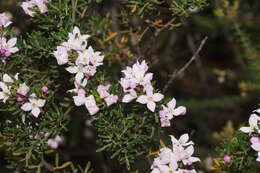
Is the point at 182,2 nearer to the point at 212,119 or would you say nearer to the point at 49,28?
the point at 49,28

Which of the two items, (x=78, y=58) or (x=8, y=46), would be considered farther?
(x=8, y=46)

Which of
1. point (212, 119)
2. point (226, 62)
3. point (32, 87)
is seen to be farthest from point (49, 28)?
point (226, 62)

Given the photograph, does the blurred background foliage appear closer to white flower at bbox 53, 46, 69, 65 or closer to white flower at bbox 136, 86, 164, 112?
white flower at bbox 136, 86, 164, 112

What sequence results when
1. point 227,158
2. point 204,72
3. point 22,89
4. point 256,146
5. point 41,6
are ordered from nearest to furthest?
point 256,146 → point 22,89 → point 227,158 → point 41,6 → point 204,72

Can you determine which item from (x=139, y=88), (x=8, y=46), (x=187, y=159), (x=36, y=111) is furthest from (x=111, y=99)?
(x=8, y=46)

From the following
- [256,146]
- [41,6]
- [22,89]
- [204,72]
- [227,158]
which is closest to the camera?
[256,146]

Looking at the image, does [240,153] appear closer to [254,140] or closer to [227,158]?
[227,158]

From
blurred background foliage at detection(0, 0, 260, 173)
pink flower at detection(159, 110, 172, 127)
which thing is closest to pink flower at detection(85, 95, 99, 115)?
pink flower at detection(159, 110, 172, 127)
